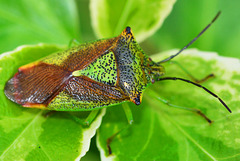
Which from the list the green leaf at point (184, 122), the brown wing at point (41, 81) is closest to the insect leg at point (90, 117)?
the green leaf at point (184, 122)

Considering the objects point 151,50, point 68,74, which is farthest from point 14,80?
point 151,50

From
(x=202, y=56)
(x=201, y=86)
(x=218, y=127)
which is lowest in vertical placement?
(x=218, y=127)

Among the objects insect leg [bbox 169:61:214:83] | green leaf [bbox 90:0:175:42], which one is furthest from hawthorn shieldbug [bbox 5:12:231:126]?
green leaf [bbox 90:0:175:42]

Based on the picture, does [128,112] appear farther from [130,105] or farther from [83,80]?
[83,80]

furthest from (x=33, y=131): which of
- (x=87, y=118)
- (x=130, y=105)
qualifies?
(x=130, y=105)

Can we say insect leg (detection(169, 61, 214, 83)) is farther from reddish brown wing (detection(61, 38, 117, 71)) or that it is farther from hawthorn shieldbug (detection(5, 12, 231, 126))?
reddish brown wing (detection(61, 38, 117, 71))

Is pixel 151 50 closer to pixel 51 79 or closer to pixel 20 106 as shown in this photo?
pixel 51 79
